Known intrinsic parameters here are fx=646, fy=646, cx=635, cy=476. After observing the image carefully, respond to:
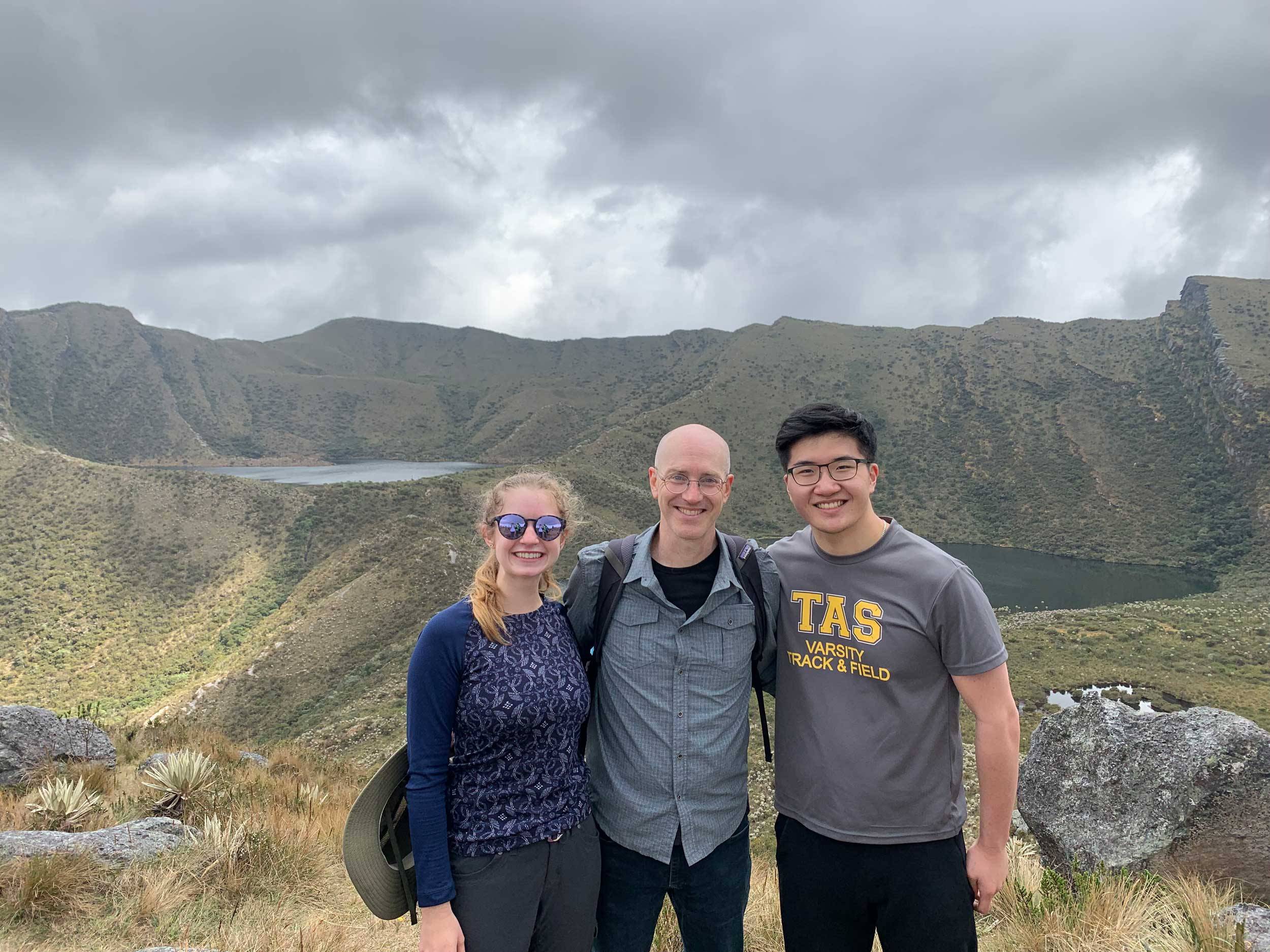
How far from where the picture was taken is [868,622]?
2.37 m

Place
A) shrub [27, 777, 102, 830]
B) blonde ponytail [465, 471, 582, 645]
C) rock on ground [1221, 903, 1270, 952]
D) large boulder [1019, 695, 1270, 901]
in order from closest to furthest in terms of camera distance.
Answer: blonde ponytail [465, 471, 582, 645]
rock on ground [1221, 903, 1270, 952]
large boulder [1019, 695, 1270, 901]
shrub [27, 777, 102, 830]

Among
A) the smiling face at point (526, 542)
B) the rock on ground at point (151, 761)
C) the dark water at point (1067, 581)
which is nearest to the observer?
the smiling face at point (526, 542)

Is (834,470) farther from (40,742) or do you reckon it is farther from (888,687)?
(40,742)

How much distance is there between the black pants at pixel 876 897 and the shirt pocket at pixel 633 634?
777 millimetres

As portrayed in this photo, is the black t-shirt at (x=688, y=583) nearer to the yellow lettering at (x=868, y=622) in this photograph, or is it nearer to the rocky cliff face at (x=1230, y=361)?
the yellow lettering at (x=868, y=622)

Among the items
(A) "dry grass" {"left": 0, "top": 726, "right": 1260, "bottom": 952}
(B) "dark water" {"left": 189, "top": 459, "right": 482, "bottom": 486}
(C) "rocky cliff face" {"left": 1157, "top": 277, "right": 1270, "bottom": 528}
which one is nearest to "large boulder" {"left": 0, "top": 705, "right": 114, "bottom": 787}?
(A) "dry grass" {"left": 0, "top": 726, "right": 1260, "bottom": 952}

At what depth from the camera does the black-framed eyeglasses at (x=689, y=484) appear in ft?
8.21

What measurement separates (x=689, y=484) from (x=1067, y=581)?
216 feet

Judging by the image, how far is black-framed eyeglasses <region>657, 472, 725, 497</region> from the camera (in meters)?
2.50

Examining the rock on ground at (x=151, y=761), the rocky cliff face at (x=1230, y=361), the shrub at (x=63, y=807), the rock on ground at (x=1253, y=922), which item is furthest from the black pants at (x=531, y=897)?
the rocky cliff face at (x=1230, y=361)

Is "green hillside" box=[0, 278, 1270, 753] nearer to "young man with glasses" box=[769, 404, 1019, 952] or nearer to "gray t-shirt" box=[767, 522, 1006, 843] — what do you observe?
"young man with glasses" box=[769, 404, 1019, 952]

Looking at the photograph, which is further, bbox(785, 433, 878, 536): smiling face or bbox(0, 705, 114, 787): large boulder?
bbox(0, 705, 114, 787): large boulder

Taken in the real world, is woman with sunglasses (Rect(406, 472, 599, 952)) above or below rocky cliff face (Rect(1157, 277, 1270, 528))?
below

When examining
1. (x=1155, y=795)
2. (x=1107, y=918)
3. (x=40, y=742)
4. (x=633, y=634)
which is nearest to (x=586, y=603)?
(x=633, y=634)
